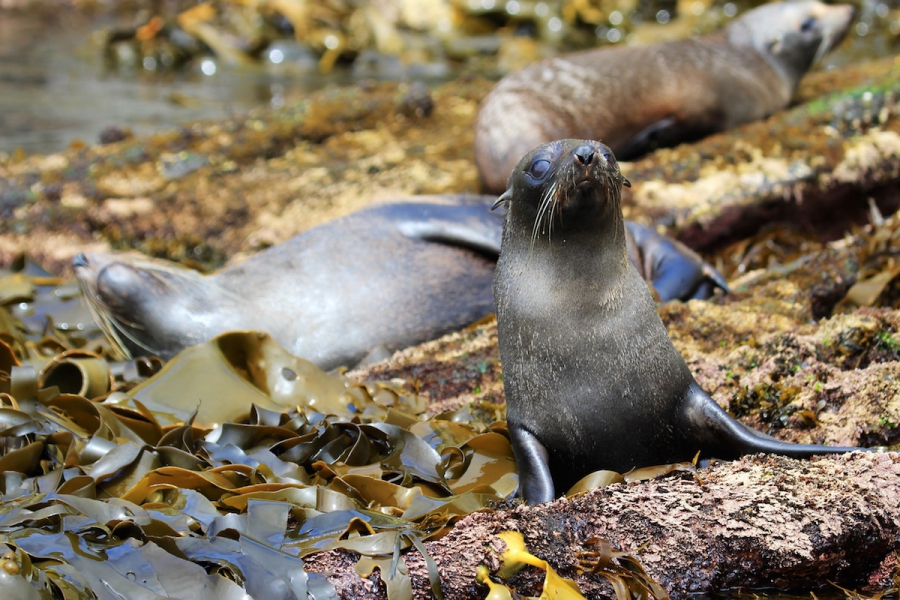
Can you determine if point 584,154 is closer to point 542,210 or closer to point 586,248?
point 542,210

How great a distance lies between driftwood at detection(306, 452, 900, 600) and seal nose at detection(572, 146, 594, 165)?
102 cm

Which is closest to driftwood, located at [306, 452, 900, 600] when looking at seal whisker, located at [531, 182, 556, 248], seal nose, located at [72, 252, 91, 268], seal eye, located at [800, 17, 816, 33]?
seal whisker, located at [531, 182, 556, 248]

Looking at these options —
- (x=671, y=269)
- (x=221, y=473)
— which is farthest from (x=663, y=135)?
(x=221, y=473)

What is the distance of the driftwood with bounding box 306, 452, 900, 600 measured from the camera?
2.84 meters

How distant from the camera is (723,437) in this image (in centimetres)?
334

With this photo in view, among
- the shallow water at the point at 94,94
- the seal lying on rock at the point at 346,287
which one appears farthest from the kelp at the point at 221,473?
the shallow water at the point at 94,94

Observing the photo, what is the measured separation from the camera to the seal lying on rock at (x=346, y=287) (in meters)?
5.34

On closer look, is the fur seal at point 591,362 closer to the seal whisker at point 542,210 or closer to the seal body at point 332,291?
the seal whisker at point 542,210

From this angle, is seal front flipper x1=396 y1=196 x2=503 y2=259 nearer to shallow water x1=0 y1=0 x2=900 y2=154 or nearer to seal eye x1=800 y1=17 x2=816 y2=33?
seal eye x1=800 y1=17 x2=816 y2=33

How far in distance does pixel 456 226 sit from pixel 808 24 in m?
5.24

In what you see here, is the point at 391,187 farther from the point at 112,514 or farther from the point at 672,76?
the point at 112,514

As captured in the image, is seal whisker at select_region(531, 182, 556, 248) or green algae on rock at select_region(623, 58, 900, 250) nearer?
seal whisker at select_region(531, 182, 556, 248)

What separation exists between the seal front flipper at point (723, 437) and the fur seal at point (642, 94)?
3.97 m

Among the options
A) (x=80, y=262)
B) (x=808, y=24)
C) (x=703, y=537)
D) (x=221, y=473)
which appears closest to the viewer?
(x=703, y=537)
